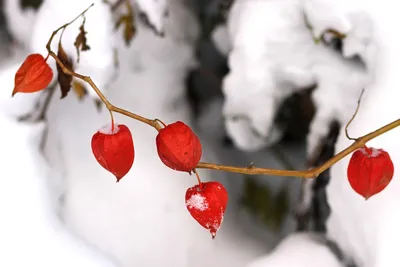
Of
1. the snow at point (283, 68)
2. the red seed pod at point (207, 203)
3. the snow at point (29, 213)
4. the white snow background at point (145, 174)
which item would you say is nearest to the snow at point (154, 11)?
the white snow background at point (145, 174)

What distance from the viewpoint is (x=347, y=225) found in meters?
0.67

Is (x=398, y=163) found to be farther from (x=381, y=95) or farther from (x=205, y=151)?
(x=205, y=151)

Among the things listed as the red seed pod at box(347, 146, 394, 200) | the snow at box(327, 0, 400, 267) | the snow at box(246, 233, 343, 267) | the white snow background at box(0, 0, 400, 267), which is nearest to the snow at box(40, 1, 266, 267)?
the white snow background at box(0, 0, 400, 267)

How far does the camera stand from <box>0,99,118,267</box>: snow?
24.5 inches

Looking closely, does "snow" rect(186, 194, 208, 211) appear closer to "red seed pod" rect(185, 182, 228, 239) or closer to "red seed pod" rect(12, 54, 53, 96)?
"red seed pod" rect(185, 182, 228, 239)

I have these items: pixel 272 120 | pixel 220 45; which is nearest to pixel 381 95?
pixel 272 120

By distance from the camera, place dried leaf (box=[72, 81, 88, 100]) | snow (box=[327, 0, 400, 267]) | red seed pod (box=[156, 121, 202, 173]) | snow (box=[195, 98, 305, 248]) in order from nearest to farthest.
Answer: red seed pod (box=[156, 121, 202, 173]), snow (box=[327, 0, 400, 267]), dried leaf (box=[72, 81, 88, 100]), snow (box=[195, 98, 305, 248])

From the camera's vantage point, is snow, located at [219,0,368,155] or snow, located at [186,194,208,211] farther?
snow, located at [219,0,368,155]

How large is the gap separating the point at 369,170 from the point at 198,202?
17 cm

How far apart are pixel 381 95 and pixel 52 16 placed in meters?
0.45

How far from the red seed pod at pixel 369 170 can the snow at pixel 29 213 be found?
0.32 metres

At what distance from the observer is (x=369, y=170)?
505 millimetres

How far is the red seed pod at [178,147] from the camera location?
49 centimetres

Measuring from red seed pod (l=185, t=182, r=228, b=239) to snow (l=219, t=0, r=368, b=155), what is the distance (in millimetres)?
300
